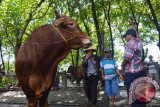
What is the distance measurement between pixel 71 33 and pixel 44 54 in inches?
27.6

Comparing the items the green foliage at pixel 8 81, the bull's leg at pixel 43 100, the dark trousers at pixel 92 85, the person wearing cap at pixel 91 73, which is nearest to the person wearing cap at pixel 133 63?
the bull's leg at pixel 43 100

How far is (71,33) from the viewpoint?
7.60 m

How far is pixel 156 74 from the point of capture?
19500mm

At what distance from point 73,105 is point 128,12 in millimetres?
22313

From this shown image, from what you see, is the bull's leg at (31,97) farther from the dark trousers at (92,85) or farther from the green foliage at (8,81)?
the green foliage at (8,81)

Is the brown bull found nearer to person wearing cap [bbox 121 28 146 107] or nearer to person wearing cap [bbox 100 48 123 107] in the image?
person wearing cap [bbox 121 28 146 107]

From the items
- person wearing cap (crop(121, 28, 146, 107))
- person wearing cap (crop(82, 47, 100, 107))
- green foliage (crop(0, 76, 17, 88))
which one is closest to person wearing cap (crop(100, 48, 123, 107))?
person wearing cap (crop(82, 47, 100, 107))

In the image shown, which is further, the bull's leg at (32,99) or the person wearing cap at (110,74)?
the person wearing cap at (110,74)

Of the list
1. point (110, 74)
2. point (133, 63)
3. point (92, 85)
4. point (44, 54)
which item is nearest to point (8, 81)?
point (92, 85)

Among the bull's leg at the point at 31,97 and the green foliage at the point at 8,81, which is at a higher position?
the bull's leg at the point at 31,97

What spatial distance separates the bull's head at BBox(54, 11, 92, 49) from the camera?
756 cm

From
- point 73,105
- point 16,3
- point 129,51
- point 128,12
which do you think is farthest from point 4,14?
point 129,51

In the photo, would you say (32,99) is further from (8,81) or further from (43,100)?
(8,81)

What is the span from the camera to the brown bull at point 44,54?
24.2ft
